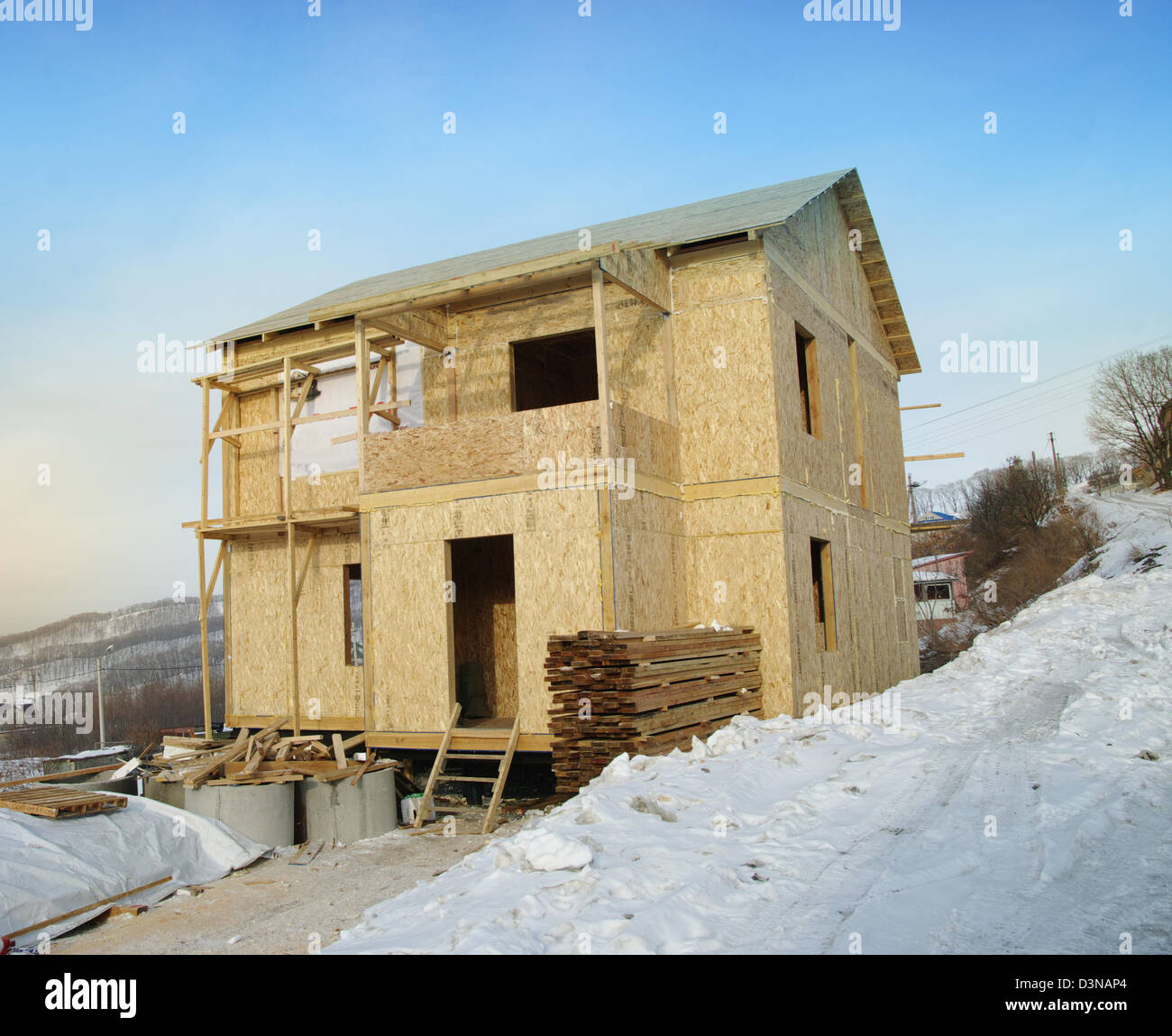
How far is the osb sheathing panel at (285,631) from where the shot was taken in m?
16.2

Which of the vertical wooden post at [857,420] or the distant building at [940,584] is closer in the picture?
the vertical wooden post at [857,420]

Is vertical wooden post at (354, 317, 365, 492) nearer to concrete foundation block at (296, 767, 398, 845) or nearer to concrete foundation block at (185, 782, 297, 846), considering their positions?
concrete foundation block at (296, 767, 398, 845)

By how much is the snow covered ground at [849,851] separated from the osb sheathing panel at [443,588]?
2.87m

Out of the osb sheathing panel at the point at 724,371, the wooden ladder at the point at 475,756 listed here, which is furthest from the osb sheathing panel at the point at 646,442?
the wooden ladder at the point at 475,756

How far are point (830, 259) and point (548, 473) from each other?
8.93m

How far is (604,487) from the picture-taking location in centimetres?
1210

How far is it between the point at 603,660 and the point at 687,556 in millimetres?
4166

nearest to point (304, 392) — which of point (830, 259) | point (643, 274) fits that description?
point (643, 274)

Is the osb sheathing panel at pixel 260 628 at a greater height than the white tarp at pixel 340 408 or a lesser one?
lesser

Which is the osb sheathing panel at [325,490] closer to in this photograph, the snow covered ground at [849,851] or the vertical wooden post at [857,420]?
the snow covered ground at [849,851]

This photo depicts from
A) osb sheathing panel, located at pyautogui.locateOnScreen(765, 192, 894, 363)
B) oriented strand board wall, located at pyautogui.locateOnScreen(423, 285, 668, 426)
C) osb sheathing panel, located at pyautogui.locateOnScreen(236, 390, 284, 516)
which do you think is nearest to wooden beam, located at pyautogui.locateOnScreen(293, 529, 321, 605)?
osb sheathing panel, located at pyautogui.locateOnScreen(236, 390, 284, 516)
